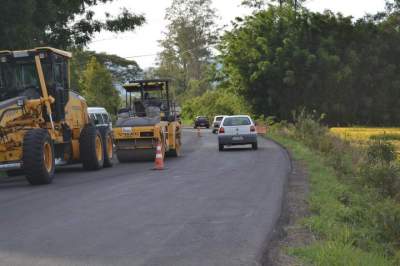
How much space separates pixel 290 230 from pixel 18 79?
36.5 ft

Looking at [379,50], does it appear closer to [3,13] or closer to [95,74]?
[95,74]

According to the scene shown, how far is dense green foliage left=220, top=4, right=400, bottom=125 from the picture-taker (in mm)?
58906

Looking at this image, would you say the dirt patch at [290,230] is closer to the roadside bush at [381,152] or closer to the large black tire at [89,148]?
the large black tire at [89,148]

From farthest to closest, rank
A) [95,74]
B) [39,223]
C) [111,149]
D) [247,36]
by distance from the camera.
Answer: [95,74] → [247,36] → [111,149] → [39,223]

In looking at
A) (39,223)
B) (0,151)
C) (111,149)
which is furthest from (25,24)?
(39,223)

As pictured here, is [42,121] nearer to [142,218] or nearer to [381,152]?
[142,218]

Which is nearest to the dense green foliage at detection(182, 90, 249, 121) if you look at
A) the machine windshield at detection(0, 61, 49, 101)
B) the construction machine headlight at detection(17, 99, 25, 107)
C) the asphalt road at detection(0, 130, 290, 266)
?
the machine windshield at detection(0, 61, 49, 101)

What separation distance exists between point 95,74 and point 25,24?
44175 millimetres

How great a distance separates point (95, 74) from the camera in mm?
68062

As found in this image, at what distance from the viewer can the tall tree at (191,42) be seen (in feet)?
330

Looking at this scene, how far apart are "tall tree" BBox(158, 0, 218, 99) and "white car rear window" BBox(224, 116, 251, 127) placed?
225 ft

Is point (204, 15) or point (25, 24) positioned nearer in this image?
point (25, 24)

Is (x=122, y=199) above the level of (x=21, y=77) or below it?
below

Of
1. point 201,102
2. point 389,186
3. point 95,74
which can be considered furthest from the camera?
point 201,102
